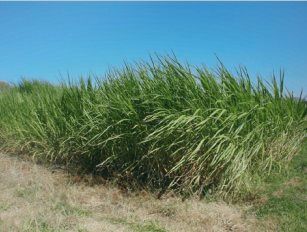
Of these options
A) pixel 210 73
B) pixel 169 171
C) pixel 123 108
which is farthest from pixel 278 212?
pixel 123 108

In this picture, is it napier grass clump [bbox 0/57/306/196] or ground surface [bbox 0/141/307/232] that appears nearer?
ground surface [bbox 0/141/307/232]

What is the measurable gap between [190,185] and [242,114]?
1169mm

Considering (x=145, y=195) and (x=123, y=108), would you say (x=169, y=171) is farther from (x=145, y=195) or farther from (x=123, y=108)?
(x=123, y=108)

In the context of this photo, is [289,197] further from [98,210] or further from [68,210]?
[68,210]

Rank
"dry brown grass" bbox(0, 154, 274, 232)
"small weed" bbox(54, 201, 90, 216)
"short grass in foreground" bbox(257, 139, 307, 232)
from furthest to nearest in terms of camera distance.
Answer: "small weed" bbox(54, 201, 90, 216)
"short grass in foreground" bbox(257, 139, 307, 232)
"dry brown grass" bbox(0, 154, 274, 232)

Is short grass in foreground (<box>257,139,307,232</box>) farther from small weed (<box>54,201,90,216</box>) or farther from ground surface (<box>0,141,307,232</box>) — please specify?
small weed (<box>54,201,90,216</box>)

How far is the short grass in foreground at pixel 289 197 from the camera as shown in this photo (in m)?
5.05

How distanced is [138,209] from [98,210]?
512 mm

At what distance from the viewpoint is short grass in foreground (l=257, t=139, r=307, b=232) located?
5054mm

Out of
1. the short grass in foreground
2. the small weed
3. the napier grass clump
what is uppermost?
the napier grass clump

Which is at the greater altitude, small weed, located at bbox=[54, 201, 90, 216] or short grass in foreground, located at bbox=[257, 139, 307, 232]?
short grass in foreground, located at bbox=[257, 139, 307, 232]

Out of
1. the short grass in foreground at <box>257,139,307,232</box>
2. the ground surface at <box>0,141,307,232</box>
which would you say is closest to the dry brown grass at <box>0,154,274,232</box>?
the ground surface at <box>0,141,307,232</box>

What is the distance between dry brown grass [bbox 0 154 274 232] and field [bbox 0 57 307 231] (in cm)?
2

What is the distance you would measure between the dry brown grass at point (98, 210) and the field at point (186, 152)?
2cm
